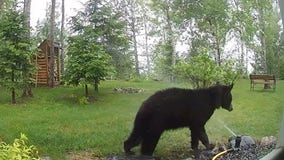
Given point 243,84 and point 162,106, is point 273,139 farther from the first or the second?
point 162,106

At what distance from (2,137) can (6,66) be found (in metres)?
0.34

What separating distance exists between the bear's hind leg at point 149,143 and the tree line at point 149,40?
35 cm

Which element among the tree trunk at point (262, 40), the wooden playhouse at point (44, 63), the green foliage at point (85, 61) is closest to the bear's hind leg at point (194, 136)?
the tree trunk at point (262, 40)

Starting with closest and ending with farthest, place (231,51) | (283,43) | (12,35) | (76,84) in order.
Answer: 1. (12,35)
2. (76,84)
3. (231,51)
4. (283,43)

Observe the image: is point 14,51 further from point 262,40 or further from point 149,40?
point 262,40

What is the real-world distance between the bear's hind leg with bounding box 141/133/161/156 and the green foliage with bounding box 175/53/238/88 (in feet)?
1.20

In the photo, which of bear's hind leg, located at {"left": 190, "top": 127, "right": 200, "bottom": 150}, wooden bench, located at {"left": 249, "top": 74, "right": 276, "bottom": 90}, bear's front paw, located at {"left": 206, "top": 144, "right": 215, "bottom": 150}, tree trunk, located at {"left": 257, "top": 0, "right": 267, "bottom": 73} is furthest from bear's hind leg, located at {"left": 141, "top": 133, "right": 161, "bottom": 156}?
tree trunk, located at {"left": 257, "top": 0, "right": 267, "bottom": 73}

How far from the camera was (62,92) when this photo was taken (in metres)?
2.08

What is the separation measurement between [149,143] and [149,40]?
604 millimetres

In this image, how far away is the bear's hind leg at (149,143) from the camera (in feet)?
7.69

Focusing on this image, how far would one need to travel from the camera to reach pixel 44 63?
2.11 meters

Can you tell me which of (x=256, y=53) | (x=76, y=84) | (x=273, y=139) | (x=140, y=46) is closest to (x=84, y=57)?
(x=76, y=84)

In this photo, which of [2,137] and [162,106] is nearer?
[2,137]

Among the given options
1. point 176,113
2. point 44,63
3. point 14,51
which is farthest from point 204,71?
point 14,51
